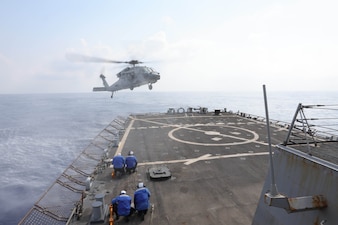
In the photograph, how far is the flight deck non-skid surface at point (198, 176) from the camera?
12.0 meters

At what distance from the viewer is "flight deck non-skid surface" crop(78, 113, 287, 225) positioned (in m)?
12.0

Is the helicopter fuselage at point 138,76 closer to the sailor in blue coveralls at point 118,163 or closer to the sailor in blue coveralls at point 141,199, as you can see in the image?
the sailor in blue coveralls at point 118,163

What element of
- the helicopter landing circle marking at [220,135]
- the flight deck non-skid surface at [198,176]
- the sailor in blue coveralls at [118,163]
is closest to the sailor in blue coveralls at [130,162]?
the sailor in blue coveralls at [118,163]

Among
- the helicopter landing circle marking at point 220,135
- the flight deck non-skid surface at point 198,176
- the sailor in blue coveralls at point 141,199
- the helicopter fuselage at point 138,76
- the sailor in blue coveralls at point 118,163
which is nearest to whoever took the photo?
the sailor in blue coveralls at point 141,199

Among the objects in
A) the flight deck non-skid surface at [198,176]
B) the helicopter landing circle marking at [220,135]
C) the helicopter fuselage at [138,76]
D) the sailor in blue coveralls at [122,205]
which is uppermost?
the helicopter fuselage at [138,76]

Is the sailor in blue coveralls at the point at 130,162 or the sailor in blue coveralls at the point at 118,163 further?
the sailor in blue coveralls at the point at 130,162

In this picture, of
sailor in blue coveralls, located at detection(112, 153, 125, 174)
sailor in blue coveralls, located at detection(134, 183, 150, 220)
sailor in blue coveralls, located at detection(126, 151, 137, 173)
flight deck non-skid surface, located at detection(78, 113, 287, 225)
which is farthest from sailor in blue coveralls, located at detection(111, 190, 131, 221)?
sailor in blue coveralls, located at detection(126, 151, 137, 173)

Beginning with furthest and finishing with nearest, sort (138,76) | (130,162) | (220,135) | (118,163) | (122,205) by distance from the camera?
(138,76), (220,135), (130,162), (118,163), (122,205)

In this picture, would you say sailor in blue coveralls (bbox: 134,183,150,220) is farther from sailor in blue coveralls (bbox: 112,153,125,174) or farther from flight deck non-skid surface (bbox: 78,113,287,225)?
sailor in blue coveralls (bbox: 112,153,125,174)

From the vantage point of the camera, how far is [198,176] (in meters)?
16.9

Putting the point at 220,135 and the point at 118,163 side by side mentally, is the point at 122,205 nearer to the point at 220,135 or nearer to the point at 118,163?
the point at 118,163

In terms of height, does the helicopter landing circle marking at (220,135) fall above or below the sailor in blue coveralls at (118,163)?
→ below

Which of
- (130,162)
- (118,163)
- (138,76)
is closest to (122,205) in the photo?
(118,163)

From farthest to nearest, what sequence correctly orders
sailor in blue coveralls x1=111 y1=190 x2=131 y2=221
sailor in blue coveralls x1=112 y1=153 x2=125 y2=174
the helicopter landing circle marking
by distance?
the helicopter landing circle marking → sailor in blue coveralls x1=112 y1=153 x2=125 y2=174 → sailor in blue coveralls x1=111 y1=190 x2=131 y2=221
